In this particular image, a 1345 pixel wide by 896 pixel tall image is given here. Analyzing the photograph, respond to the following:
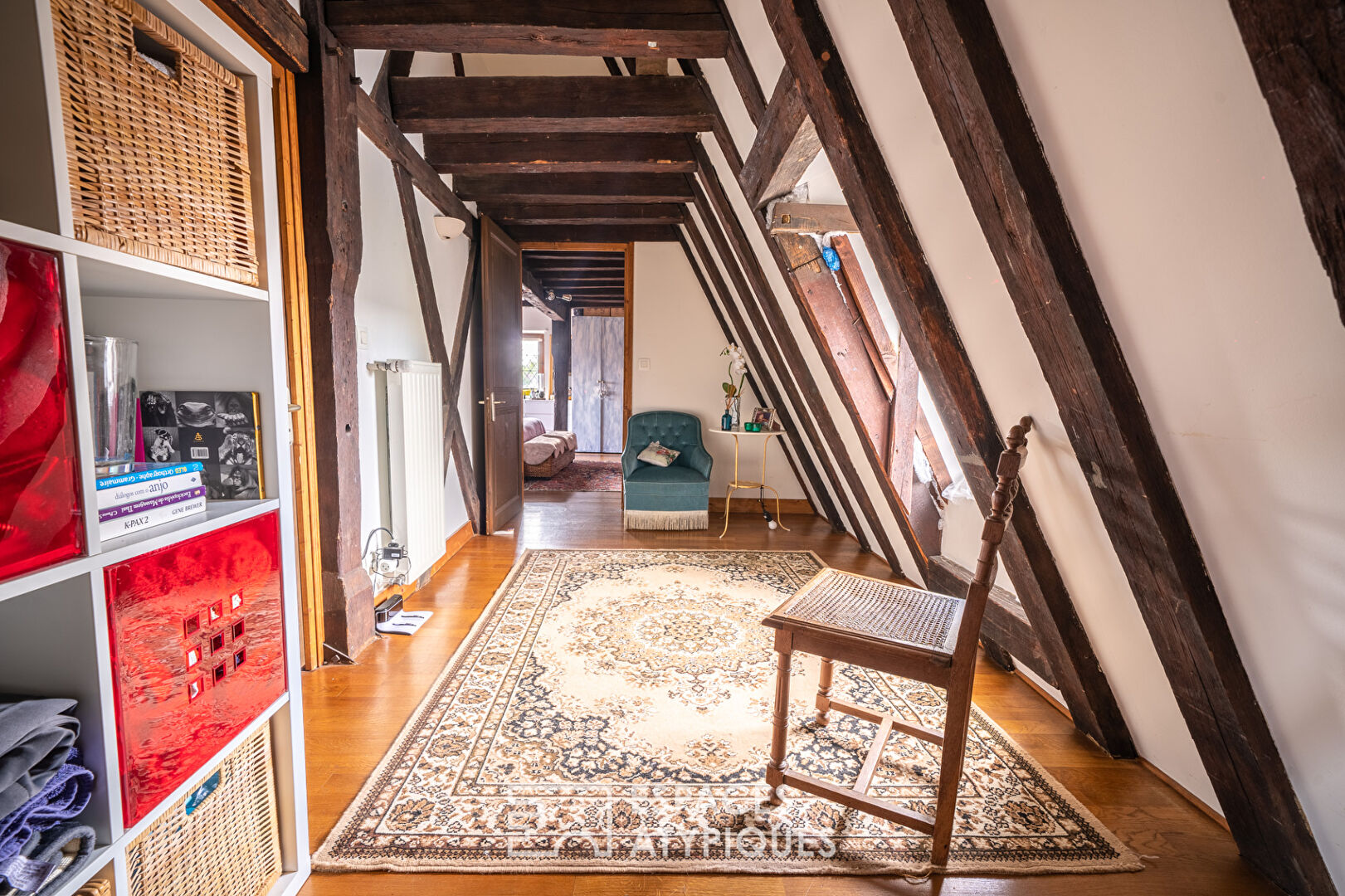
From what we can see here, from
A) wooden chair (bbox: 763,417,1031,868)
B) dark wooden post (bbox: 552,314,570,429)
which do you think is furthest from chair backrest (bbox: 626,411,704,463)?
dark wooden post (bbox: 552,314,570,429)

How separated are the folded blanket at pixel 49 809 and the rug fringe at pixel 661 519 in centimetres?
359

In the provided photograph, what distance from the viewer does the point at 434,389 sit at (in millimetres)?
3215

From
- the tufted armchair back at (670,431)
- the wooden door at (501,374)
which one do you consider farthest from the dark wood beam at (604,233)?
the tufted armchair back at (670,431)

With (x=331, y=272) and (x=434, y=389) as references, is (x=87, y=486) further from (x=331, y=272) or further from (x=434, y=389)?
(x=434, y=389)

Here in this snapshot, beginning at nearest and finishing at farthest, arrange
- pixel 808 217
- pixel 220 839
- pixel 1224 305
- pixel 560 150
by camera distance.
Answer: pixel 1224 305, pixel 220 839, pixel 808 217, pixel 560 150

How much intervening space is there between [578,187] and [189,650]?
361 cm

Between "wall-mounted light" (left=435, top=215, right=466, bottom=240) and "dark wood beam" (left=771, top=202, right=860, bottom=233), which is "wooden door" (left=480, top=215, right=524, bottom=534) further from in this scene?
"dark wood beam" (left=771, top=202, right=860, bottom=233)

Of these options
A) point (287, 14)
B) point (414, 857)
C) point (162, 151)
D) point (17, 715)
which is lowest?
point (414, 857)

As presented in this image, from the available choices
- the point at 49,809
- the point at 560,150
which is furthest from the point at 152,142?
the point at 560,150

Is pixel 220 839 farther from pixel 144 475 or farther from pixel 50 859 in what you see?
pixel 144 475

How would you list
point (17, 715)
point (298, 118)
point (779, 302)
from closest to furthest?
point (17, 715), point (298, 118), point (779, 302)

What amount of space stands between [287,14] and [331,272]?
2.75 feet

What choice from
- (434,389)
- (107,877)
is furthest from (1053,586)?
(434,389)

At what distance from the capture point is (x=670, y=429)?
507 cm
